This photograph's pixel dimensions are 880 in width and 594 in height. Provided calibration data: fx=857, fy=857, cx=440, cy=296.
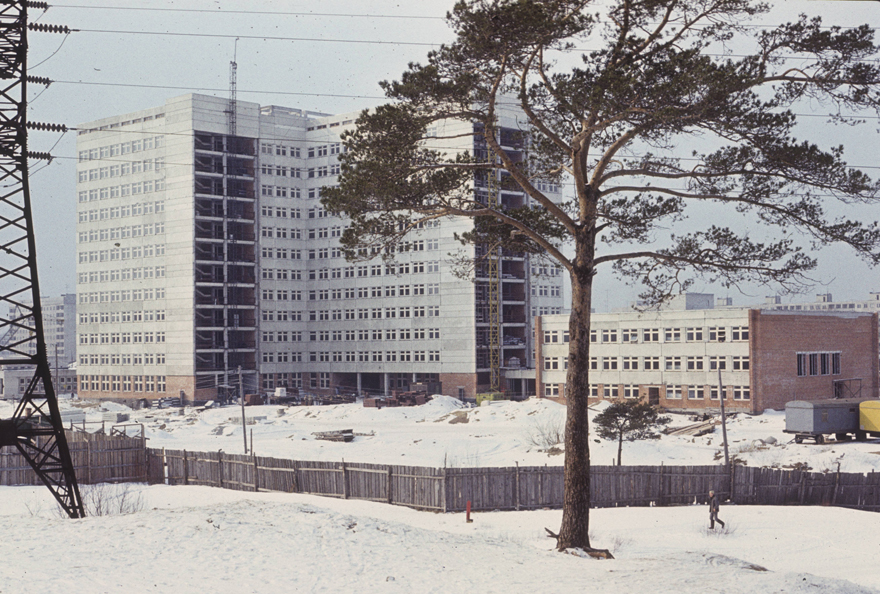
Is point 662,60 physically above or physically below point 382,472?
above

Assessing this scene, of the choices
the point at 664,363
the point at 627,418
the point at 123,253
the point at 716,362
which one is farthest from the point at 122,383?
the point at 627,418

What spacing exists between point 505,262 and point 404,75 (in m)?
70.8

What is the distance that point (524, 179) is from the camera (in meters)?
19.5

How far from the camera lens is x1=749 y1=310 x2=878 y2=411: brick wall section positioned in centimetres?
6147

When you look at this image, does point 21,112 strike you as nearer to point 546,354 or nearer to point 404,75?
point 404,75

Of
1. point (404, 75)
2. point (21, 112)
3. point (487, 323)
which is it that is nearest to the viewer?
point (404, 75)

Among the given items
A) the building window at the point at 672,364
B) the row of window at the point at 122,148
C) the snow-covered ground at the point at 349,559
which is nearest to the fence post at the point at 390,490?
the snow-covered ground at the point at 349,559

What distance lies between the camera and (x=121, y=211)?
9419cm

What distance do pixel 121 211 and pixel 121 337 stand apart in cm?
1392

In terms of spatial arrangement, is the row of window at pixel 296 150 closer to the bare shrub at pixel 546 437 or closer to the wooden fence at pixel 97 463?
the bare shrub at pixel 546 437

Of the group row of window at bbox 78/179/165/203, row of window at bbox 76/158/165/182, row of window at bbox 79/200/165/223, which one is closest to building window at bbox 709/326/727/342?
row of window at bbox 79/200/165/223

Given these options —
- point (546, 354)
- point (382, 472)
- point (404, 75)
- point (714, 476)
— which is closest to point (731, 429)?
point (546, 354)

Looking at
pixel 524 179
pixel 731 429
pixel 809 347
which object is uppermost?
pixel 524 179

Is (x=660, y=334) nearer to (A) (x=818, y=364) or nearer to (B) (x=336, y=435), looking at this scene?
(A) (x=818, y=364)
